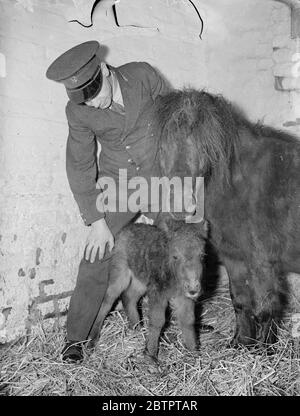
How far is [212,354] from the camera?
3.51 m

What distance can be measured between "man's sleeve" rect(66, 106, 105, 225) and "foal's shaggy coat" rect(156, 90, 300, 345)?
632mm

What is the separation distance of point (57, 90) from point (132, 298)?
6.38 ft

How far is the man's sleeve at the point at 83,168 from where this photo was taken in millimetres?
3574

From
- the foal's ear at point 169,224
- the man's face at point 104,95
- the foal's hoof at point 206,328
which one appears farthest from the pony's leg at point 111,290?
the man's face at point 104,95

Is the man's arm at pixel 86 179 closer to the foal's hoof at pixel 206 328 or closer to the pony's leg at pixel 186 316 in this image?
the pony's leg at pixel 186 316

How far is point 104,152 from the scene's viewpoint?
3898mm

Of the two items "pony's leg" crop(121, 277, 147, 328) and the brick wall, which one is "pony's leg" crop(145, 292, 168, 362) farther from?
the brick wall

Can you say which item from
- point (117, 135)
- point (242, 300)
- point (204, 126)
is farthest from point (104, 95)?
point (242, 300)

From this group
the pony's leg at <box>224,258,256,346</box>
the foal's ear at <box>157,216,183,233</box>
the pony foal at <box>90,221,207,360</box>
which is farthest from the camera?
the pony's leg at <box>224,258,256,346</box>

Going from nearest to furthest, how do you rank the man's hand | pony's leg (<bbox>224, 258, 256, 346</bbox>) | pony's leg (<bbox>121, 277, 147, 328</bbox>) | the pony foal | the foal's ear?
the pony foal, the foal's ear, pony's leg (<bbox>224, 258, 256, 346</bbox>), the man's hand, pony's leg (<bbox>121, 277, 147, 328</bbox>)

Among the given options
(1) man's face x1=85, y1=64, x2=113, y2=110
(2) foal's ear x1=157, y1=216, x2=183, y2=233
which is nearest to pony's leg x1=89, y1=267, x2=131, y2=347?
(2) foal's ear x1=157, y1=216, x2=183, y2=233

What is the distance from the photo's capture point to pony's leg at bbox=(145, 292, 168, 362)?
335 cm
